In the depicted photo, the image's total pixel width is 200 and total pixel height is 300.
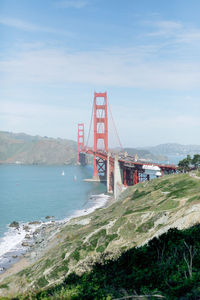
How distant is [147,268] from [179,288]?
276cm

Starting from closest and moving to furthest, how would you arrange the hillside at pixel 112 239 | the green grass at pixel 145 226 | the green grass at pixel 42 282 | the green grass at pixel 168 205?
the green grass at pixel 42 282 < the hillside at pixel 112 239 < the green grass at pixel 145 226 < the green grass at pixel 168 205

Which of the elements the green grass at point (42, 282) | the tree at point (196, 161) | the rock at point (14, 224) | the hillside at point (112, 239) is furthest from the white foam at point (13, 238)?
the tree at point (196, 161)

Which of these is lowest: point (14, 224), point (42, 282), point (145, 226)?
point (14, 224)

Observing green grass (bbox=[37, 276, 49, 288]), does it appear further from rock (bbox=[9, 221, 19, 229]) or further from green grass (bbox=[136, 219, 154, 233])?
rock (bbox=[9, 221, 19, 229])

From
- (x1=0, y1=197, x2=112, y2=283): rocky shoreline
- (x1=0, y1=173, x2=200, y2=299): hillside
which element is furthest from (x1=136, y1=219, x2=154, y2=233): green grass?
(x1=0, y1=197, x2=112, y2=283): rocky shoreline

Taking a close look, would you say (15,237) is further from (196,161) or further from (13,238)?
(196,161)

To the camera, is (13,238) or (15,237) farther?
(15,237)

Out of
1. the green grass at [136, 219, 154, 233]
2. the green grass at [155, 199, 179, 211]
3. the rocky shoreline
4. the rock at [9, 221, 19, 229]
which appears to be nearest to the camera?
the green grass at [136, 219, 154, 233]

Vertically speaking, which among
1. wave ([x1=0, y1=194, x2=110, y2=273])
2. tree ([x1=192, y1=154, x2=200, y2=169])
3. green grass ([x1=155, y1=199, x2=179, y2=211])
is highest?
tree ([x1=192, y1=154, x2=200, y2=169])

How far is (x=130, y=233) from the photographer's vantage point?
28719 millimetres

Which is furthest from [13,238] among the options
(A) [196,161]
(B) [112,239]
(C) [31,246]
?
(A) [196,161]

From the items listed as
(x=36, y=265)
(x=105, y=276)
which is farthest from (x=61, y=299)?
(x=36, y=265)

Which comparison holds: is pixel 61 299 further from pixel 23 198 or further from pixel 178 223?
pixel 23 198

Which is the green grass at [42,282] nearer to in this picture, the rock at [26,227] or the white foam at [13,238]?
the white foam at [13,238]
